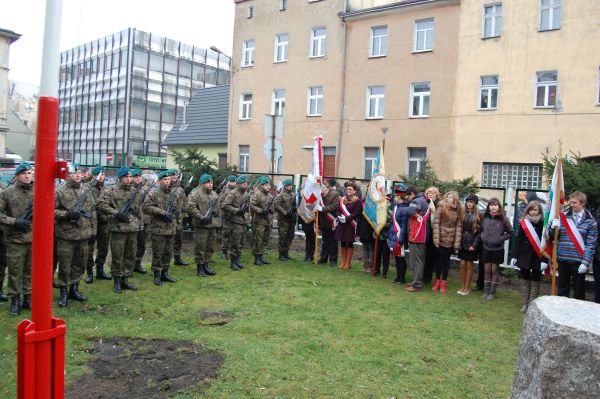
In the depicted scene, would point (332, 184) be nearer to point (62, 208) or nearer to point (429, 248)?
point (429, 248)

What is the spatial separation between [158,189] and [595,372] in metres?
7.66

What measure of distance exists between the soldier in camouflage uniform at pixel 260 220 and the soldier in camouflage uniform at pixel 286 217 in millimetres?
374

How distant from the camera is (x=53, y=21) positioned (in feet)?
9.73

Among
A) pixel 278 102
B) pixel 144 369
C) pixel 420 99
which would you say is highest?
pixel 278 102

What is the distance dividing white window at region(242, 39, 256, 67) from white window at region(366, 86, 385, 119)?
8.77m

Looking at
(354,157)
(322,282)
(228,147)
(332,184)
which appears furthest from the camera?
(228,147)

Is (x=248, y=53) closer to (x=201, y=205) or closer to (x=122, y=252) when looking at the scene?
(x=201, y=205)

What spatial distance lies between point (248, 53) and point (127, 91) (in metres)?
14.5

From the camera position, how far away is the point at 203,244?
10.4 meters

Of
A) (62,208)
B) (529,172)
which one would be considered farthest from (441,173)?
(62,208)

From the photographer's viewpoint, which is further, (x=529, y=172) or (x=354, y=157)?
(x=354, y=157)

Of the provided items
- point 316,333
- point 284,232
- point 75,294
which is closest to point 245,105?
point 284,232

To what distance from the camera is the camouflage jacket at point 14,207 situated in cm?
697

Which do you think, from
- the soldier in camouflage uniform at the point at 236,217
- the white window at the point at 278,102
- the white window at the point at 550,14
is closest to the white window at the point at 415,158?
the white window at the point at 550,14
